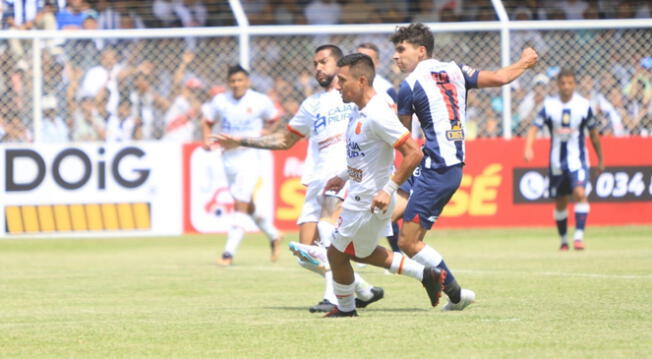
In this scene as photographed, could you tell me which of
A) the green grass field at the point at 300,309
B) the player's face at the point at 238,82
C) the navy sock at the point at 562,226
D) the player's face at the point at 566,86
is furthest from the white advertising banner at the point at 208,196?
the player's face at the point at 566,86

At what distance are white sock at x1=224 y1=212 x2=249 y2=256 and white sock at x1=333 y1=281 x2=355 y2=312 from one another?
20.7 feet

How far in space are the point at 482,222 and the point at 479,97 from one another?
1.98 metres

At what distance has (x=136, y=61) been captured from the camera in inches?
782

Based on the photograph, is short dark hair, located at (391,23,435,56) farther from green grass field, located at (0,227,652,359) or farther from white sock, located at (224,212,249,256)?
white sock, located at (224,212,249,256)

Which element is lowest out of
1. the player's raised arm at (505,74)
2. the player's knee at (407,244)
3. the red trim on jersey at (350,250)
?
the player's knee at (407,244)

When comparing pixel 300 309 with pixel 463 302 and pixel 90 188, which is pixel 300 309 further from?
pixel 90 188

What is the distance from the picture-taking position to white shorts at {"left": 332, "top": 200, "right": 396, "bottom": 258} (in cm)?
875

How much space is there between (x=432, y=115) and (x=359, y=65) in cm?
124

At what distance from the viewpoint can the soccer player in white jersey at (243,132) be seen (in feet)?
52.1

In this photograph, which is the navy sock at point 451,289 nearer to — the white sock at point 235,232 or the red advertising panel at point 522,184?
the white sock at point 235,232

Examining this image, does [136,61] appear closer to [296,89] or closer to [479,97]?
[296,89]

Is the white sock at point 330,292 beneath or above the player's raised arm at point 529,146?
beneath

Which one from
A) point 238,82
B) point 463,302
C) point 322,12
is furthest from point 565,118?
point 463,302

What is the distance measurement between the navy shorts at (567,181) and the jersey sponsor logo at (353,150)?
28.5ft
